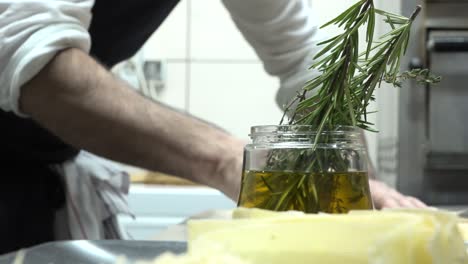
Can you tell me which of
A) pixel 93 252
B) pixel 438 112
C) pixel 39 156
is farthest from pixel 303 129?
pixel 438 112

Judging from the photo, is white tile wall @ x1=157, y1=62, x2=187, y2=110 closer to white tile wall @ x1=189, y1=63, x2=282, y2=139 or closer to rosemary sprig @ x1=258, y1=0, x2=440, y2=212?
white tile wall @ x1=189, y1=63, x2=282, y2=139

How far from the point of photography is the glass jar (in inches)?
10.6

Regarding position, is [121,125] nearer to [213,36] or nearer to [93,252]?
[93,252]

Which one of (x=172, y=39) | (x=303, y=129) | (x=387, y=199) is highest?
(x=172, y=39)

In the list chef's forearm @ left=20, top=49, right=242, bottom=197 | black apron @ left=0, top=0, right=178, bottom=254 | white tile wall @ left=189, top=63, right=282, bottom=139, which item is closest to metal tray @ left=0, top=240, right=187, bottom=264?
chef's forearm @ left=20, top=49, right=242, bottom=197

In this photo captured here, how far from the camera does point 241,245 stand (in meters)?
0.21

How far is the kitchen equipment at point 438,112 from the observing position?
1.11 metres

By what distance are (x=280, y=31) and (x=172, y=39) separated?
65cm

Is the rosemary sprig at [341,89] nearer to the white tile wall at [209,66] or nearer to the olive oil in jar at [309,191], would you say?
the olive oil in jar at [309,191]

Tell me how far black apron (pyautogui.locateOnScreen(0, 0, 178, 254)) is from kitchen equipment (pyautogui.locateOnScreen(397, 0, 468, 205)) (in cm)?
53

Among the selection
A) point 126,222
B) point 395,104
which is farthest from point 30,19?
point 395,104

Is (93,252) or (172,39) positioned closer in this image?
(93,252)

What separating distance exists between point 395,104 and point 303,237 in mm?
1013

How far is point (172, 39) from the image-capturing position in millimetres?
1496
